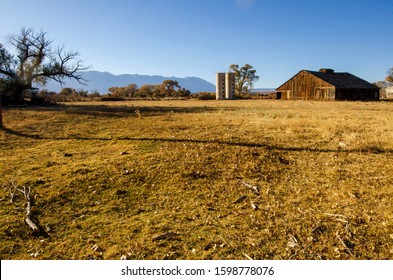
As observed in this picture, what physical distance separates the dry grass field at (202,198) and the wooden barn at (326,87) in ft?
115

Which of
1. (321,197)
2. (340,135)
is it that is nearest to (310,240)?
(321,197)

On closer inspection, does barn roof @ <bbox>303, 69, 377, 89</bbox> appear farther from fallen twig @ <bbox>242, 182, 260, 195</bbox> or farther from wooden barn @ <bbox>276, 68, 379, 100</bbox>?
fallen twig @ <bbox>242, 182, 260, 195</bbox>

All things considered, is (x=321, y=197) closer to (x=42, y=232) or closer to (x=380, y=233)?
(x=380, y=233)

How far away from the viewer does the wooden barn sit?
4056 cm

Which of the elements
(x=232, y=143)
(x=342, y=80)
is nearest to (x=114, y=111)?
(x=232, y=143)

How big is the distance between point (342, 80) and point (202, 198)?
46492mm

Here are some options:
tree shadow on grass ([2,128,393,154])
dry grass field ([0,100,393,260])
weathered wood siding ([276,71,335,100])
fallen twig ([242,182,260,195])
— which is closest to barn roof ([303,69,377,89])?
weathered wood siding ([276,71,335,100])

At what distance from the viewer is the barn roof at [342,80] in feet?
136

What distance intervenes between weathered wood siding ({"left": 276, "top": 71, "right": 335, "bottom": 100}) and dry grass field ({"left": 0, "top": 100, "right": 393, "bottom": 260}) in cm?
3492

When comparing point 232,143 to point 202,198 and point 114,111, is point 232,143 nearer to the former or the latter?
point 202,198

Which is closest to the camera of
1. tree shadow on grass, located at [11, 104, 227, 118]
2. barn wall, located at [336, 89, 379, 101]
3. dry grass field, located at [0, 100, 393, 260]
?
dry grass field, located at [0, 100, 393, 260]

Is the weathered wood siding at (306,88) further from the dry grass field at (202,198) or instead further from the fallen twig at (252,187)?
the fallen twig at (252,187)

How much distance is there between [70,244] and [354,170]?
245 inches
